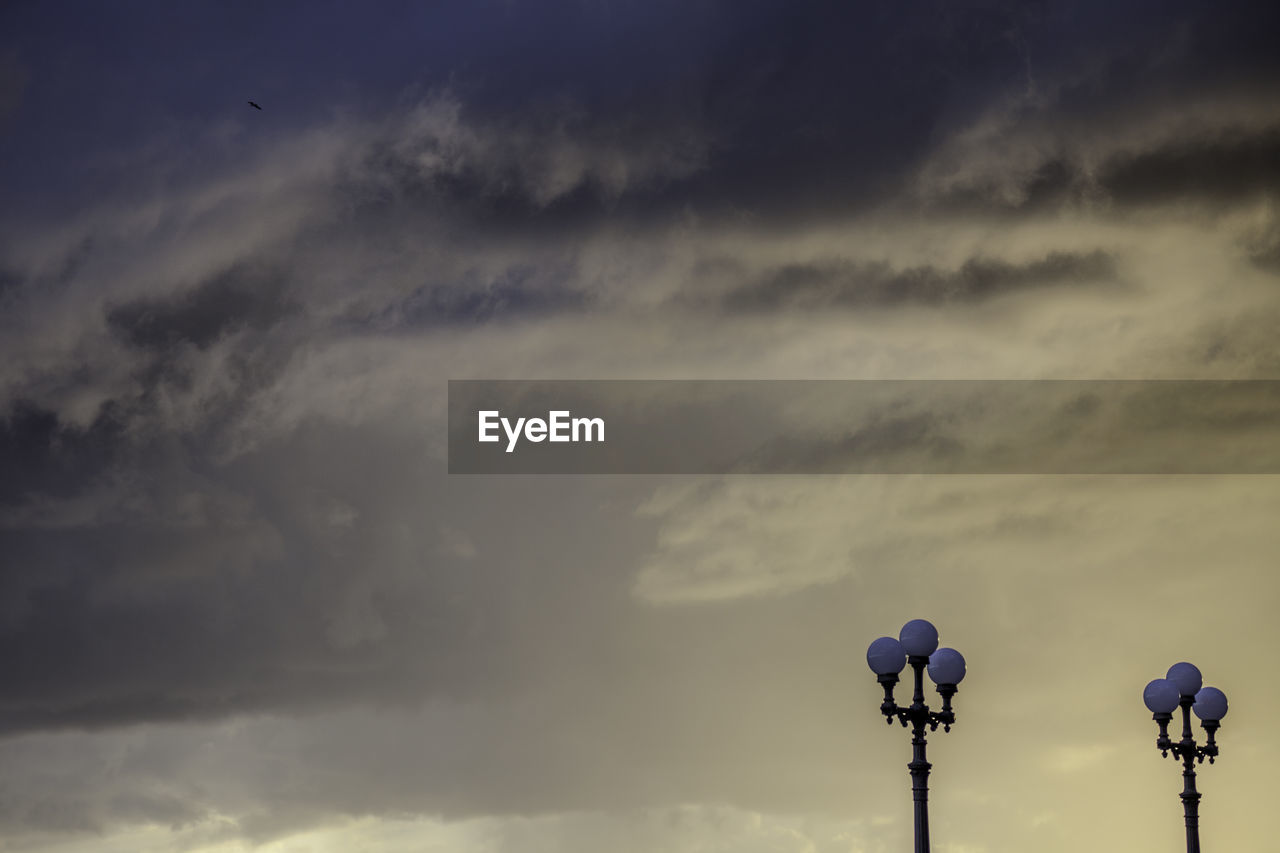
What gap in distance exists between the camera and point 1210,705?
34.8 m

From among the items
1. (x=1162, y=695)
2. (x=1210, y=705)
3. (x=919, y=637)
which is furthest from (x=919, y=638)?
(x=1210, y=705)

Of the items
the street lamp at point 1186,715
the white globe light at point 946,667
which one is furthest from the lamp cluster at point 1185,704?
the white globe light at point 946,667

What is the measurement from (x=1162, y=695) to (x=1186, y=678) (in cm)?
55

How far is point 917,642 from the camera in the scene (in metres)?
27.1

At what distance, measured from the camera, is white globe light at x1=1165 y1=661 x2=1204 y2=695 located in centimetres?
3372

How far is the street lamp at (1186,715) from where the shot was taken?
3381 cm

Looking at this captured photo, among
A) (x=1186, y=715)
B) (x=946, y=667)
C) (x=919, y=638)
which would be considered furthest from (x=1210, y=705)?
(x=919, y=638)

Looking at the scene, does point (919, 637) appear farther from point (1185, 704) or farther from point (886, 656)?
point (1185, 704)

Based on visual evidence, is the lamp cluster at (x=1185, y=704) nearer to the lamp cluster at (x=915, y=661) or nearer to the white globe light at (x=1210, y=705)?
the white globe light at (x=1210, y=705)

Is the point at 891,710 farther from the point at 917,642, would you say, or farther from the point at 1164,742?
the point at 1164,742

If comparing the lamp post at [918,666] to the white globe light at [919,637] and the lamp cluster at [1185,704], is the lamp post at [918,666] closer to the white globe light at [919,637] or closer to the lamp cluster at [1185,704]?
the white globe light at [919,637]

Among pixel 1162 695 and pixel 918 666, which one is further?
pixel 1162 695

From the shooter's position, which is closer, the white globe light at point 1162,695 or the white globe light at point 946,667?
the white globe light at point 946,667

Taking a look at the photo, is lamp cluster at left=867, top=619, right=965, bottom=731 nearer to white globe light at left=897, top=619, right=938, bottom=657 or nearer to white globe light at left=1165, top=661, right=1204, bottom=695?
white globe light at left=897, top=619, right=938, bottom=657
